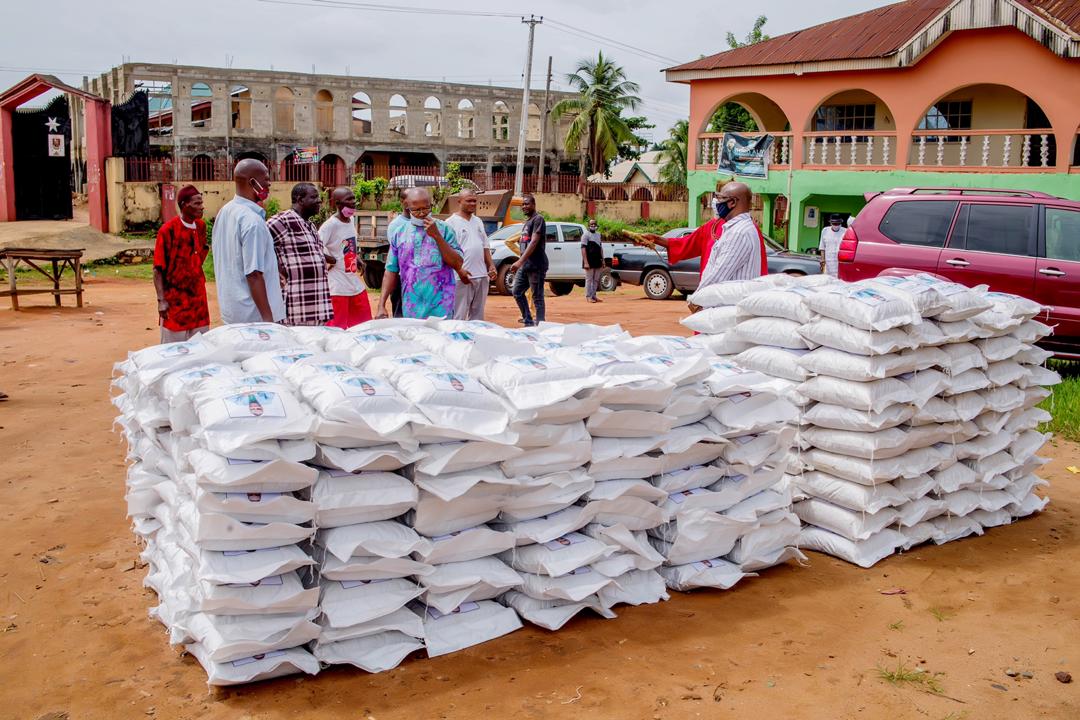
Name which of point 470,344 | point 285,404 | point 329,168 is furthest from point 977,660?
point 329,168

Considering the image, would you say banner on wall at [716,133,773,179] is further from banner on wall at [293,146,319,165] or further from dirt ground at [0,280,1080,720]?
banner on wall at [293,146,319,165]

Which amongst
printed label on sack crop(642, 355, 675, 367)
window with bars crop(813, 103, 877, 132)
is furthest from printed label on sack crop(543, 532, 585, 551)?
window with bars crop(813, 103, 877, 132)

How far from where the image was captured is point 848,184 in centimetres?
2162

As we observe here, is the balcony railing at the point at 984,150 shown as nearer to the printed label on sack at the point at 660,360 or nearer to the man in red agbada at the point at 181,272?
the man in red agbada at the point at 181,272

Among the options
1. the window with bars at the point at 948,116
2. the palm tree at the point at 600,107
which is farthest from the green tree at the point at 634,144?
the window with bars at the point at 948,116

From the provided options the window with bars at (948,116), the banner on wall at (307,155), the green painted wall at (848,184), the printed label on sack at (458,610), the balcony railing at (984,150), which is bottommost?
the printed label on sack at (458,610)

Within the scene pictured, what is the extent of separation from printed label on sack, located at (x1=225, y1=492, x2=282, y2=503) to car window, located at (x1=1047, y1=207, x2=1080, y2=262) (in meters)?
7.74

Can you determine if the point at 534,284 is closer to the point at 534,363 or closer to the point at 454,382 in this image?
the point at 534,363

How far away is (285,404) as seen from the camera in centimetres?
331

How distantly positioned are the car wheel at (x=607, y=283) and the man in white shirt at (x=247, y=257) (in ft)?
46.2

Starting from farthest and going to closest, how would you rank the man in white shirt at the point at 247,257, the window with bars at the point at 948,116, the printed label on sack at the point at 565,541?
the window with bars at the point at 948,116 → the man in white shirt at the point at 247,257 → the printed label on sack at the point at 565,541

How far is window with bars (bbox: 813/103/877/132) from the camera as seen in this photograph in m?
23.1

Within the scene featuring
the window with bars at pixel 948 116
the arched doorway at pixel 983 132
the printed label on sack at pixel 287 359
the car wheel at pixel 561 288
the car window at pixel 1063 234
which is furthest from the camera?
the window with bars at pixel 948 116

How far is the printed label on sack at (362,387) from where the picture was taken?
3.40 m
